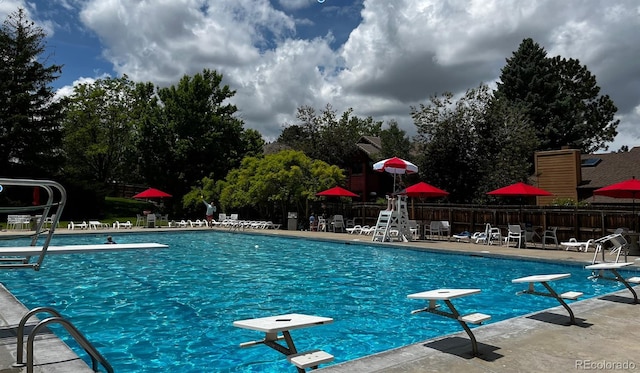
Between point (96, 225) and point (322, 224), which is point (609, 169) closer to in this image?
point (322, 224)

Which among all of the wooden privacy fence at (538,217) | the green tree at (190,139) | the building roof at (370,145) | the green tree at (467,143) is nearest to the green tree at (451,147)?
the green tree at (467,143)

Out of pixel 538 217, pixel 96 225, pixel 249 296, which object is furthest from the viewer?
pixel 96 225

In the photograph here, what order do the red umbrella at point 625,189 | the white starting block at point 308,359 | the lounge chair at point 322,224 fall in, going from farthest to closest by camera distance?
the lounge chair at point 322,224 → the red umbrella at point 625,189 → the white starting block at point 308,359

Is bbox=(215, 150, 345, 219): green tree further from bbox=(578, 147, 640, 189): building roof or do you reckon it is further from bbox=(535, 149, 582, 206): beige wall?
bbox=(578, 147, 640, 189): building roof

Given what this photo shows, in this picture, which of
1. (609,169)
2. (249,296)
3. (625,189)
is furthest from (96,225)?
(609,169)

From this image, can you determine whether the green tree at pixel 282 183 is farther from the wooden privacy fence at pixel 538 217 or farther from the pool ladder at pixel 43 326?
the pool ladder at pixel 43 326

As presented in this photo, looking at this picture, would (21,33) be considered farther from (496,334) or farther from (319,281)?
(496,334)

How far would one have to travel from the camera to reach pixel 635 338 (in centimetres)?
445

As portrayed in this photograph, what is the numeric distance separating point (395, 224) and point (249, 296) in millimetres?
9640

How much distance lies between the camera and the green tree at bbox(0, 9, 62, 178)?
27734 mm

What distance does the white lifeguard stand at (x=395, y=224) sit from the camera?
16594 mm

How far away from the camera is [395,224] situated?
16.8m

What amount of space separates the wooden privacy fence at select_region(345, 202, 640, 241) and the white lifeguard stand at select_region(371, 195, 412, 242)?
4.74 ft

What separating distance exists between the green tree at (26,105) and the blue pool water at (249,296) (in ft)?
60.6
